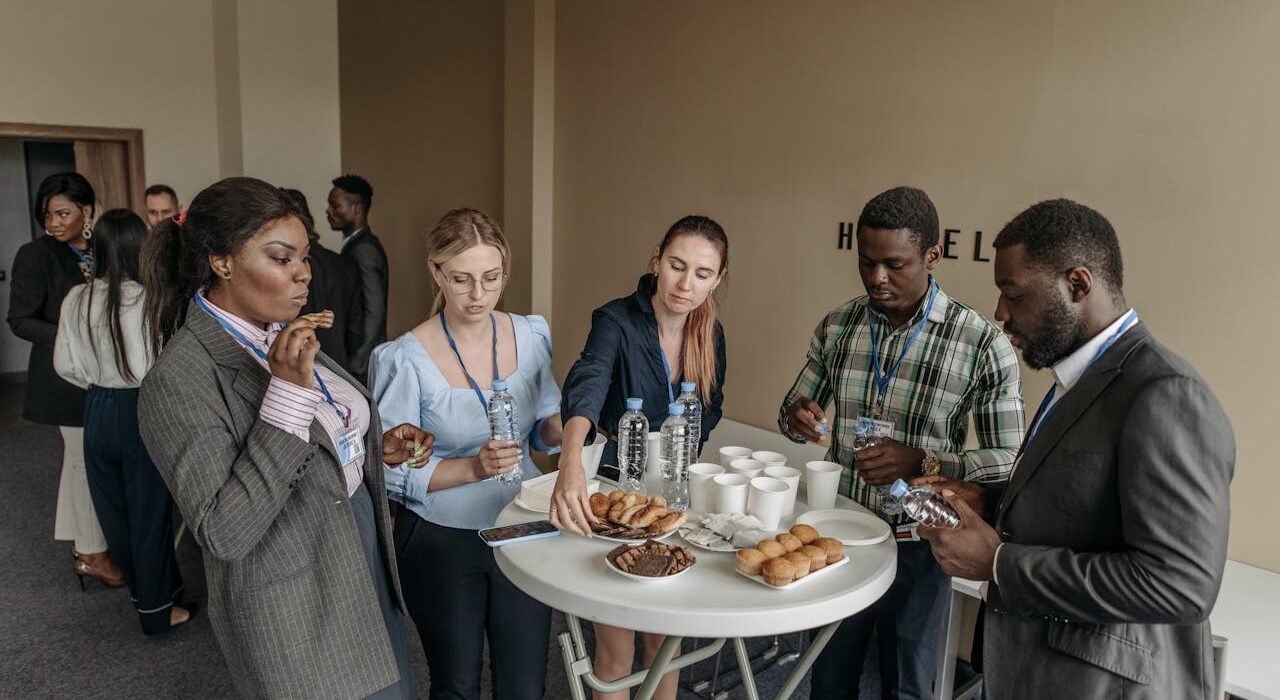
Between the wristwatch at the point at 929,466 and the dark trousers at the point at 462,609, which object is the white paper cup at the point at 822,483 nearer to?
the wristwatch at the point at 929,466

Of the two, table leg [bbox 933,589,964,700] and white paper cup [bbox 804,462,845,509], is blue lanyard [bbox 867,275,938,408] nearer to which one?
white paper cup [bbox 804,462,845,509]

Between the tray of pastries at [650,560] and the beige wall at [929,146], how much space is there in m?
1.94

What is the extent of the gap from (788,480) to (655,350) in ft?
1.77

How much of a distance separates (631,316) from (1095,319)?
1240 mm

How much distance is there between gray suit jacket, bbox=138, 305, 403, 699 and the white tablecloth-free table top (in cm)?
33

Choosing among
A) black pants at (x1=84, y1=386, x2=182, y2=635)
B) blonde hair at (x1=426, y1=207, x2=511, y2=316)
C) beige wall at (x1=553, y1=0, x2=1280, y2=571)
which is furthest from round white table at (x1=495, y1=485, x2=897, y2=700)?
black pants at (x1=84, y1=386, x2=182, y2=635)

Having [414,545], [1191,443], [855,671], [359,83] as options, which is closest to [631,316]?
[414,545]

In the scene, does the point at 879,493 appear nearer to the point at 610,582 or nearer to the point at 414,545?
the point at 610,582

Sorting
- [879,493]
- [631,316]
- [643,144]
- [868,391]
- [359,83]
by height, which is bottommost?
[879,493]

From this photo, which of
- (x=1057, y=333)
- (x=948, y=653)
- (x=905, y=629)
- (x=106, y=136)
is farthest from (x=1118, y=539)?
(x=106, y=136)

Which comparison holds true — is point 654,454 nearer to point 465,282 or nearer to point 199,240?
point 465,282

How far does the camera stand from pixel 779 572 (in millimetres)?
1631

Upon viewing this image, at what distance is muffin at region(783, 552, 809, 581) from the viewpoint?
1.66 meters

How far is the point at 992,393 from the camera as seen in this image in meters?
2.08
